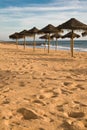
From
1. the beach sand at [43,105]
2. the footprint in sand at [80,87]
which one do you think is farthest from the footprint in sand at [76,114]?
the footprint in sand at [80,87]

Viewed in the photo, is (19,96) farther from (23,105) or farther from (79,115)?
(79,115)

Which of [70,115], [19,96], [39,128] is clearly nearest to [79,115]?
[70,115]

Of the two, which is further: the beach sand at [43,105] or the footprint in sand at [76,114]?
the footprint in sand at [76,114]

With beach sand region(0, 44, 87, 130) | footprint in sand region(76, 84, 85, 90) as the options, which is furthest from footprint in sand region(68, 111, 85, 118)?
footprint in sand region(76, 84, 85, 90)

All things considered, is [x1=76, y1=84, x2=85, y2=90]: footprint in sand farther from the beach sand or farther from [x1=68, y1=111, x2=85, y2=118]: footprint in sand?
[x1=68, y1=111, x2=85, y2=118]: footprint in sand

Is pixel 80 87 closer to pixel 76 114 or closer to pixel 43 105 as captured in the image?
pixel 43 105

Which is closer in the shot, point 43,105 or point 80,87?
point 43,105

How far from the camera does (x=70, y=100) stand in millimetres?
5086

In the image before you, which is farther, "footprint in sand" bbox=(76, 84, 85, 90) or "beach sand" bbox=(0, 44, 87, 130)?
"footprint in sand" bbox=(76, 84, 85, 90)

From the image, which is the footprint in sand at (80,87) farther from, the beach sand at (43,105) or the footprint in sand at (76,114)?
the footprint in sand at (76,114)

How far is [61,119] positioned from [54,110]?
1.37 ft

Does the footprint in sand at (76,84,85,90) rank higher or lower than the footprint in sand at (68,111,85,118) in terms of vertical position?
higher

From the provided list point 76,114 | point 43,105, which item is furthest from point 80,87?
point 76,114

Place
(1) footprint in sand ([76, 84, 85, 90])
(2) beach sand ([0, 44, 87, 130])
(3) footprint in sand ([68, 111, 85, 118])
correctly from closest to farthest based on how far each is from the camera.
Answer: (2) beach sand ([0, 44, 87, 130])
(3) footprint in sand ([68, 111, 85, 118])
(1) footprint in sand ([76, 84, 85, 90])
